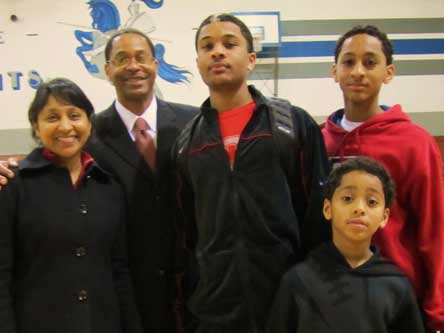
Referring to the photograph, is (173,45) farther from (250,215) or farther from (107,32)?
(250,215)

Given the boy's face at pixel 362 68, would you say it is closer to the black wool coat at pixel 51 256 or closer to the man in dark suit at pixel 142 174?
the man in dark suit at pixel 142 174

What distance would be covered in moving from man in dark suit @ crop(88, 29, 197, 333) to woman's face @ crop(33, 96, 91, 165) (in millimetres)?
317

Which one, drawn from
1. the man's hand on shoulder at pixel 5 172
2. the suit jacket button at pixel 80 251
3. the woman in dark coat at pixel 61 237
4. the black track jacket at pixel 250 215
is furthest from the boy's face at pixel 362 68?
the man's hand on shoulder at pixel 5 172

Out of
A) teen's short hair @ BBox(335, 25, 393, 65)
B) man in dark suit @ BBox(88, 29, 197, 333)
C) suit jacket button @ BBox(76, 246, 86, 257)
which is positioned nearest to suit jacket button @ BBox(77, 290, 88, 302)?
suit jacket button @ BBox(76, 246, 86, 257)

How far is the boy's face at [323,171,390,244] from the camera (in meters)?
1.72

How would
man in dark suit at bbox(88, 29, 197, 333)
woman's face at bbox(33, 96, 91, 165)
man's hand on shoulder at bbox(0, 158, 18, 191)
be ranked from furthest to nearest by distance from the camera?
1. man in dark suit at bbox(88, 29, 197, 333)
2. woman's face at bbox(33, 96, 91, 165)
3. man's hand on shoulder at bbox(0, 158, 18, 191)

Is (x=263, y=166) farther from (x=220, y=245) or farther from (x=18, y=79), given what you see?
(x=18, y=79)

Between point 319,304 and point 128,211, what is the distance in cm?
92

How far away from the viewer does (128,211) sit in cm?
218

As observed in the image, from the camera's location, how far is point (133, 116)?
92.9 inches

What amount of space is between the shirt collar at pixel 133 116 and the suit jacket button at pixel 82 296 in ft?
2.54

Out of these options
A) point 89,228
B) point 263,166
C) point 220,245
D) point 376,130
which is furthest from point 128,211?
point 376,130

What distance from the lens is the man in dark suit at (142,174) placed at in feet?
7.22

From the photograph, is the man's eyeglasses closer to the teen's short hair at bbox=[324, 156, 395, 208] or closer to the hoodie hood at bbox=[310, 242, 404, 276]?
the teen's short hair at bbox=[324, 156, 395, 208]
